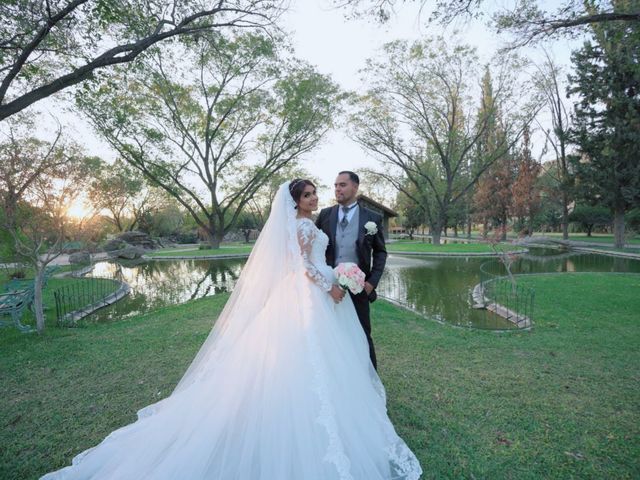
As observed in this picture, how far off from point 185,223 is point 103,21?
47673 millimetres

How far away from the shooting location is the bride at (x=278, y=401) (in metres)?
2.21

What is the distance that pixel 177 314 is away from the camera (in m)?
7.93

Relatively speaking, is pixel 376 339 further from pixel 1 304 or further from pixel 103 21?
pixel 103 21

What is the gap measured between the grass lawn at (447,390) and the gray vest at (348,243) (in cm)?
163

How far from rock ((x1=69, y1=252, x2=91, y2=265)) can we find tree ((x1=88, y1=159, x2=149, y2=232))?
3.95 meters

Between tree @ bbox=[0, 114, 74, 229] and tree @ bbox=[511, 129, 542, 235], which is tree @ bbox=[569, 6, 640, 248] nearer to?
tree @ bbox=[511, 129, 542, 235]

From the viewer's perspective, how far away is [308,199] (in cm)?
317

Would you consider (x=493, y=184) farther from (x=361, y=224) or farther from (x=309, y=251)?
(x=309, y=251)

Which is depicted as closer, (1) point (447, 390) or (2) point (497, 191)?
(1) point (447, 390)

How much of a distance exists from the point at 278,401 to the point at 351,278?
3.88ft

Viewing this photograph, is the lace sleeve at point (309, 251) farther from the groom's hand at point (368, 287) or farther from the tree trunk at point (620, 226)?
the tree trunk at point (620, 226)

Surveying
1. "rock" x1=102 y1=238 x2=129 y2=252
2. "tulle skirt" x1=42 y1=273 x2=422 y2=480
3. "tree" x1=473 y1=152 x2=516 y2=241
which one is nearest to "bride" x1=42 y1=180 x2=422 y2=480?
"tulle skirt" x1=42 y1=273 x2=422 y2=480

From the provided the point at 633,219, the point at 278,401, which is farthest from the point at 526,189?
the point at 278,401

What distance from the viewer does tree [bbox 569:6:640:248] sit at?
22.3m
